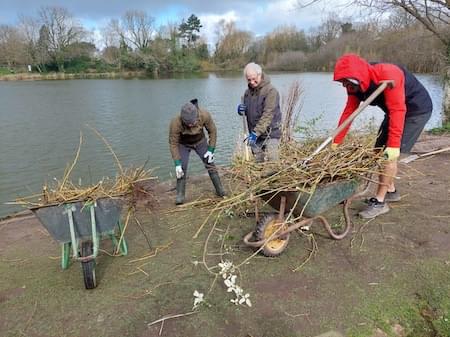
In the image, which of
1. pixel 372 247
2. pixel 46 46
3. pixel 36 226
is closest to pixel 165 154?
pixel 36 226

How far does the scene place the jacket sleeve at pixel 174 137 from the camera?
4.05 metres

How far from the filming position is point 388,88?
2.94m

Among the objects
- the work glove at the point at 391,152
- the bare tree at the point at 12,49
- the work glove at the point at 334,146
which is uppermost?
the bare tree at the point at 12,49

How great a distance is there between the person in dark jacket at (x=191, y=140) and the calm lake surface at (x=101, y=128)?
2129 millimetres

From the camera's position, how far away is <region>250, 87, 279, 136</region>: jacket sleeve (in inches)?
158

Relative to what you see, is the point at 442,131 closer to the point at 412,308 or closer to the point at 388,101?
the point at 388,101

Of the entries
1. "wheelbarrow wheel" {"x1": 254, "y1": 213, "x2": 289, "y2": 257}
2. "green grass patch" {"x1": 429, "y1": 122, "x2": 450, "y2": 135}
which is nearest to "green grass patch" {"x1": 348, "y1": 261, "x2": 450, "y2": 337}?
"wheelbarrow wheel" {"x1": 254, "y1": 213, "x2": 289, "y2": 257}

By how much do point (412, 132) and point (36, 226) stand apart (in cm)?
390

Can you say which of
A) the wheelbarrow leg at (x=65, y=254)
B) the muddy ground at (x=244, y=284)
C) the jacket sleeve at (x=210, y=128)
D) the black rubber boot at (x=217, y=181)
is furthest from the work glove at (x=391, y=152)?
the wheelbarrow leg at (x=65, y=254)

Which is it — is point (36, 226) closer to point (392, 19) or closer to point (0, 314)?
point (0, 314)

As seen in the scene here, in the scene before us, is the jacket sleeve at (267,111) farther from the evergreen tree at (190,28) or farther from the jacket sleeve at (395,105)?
the evergreen tree at (190,28)

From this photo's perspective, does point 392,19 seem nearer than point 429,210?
No

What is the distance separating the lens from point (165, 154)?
980 centimetres

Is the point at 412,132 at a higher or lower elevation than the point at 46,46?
lower
